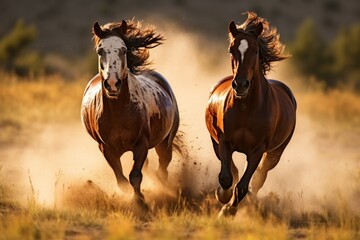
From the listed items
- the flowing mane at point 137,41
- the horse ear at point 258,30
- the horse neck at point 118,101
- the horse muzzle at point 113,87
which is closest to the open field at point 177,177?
the horse neck at point 118,101

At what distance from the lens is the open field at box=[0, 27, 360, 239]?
24.0 ft

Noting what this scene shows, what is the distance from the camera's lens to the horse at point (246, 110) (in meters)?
8.29

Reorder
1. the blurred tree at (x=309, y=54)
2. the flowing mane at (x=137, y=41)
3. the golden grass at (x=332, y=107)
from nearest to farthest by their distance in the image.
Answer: the flowing mane at (x=137, y=41) → the golden grass at (x=332, y=107) → the blurred tree at (x=309, y=54)

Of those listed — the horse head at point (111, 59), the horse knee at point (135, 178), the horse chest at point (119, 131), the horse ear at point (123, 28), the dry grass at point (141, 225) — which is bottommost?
the dry grass at point (141, 225)

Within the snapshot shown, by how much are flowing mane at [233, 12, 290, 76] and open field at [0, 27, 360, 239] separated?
1.59 metres

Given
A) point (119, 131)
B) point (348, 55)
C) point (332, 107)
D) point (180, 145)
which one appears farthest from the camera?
point (348, 55)

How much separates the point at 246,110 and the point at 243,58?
676 millimetres

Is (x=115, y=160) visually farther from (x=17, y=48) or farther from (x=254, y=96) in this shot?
(x=17, y=48)

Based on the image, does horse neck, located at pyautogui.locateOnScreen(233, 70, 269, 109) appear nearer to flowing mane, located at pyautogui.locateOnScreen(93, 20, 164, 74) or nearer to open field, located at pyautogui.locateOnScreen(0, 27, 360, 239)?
open field, located at pyautogui.locateOnScreen(0, 27, 360, 239)

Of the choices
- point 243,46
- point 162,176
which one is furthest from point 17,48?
point 243,46

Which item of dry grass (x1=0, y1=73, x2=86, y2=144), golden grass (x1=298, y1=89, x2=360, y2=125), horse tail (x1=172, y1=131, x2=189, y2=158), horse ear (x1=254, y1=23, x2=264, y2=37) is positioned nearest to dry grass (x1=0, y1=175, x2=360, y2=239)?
horse ear (x1=254, y1=23, x2=264, y2=37)

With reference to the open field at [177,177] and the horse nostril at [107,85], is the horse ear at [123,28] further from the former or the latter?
the open field at [177,177]

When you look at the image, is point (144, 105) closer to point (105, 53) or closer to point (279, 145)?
point (105, 53)

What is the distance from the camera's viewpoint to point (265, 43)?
9.28 metres
